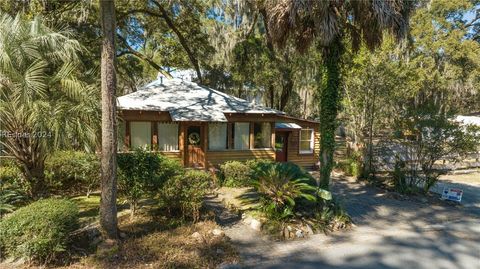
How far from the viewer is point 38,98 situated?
5.90 meters

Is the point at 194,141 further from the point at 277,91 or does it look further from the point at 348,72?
the point at 277,91

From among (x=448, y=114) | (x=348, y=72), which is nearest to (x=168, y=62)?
(x=348, y=72)

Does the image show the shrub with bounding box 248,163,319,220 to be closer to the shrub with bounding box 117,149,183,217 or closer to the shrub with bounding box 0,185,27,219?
the shrub with bounding box 117,149,183,217

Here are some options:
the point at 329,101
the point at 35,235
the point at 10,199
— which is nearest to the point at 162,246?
the point at 35,235

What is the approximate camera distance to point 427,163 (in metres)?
10.1

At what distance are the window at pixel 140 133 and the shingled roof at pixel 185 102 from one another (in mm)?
840

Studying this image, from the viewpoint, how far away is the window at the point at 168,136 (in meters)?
12.3

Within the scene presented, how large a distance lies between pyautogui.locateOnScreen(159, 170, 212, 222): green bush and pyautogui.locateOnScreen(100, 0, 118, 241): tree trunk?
4.24 feet

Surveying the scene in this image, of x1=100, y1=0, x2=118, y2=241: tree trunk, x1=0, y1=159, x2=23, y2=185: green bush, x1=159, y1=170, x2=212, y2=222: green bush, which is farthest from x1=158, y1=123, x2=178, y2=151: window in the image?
x1=100, y1=0, x2=118, y2=241: tree trunk

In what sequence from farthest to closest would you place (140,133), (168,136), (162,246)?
(168,136)
(140,133)
(162,246)

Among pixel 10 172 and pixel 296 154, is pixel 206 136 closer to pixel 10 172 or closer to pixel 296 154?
pixel 296 154

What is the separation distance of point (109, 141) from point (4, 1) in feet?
Result: 29.7

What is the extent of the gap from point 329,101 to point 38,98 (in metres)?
6.88

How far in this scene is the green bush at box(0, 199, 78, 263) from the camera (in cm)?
425
